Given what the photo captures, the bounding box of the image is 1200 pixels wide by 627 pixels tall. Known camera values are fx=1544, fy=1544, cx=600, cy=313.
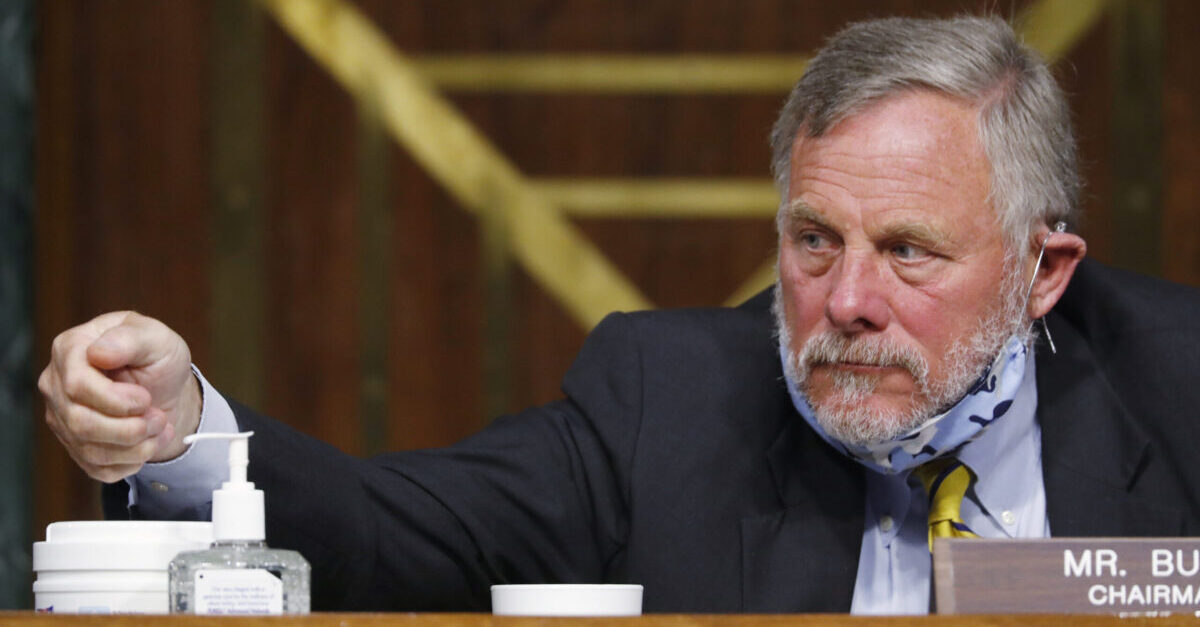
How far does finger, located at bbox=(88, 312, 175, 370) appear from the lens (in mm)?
1027

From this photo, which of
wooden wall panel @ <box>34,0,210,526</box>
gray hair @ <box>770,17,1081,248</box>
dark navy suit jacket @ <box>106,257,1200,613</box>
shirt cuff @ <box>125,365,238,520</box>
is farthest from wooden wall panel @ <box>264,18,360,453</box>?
shirt cuff @ <box>125,365,238,520</box>

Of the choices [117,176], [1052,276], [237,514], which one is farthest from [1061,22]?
[237,514]

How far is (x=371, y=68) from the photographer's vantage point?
10.3 feet

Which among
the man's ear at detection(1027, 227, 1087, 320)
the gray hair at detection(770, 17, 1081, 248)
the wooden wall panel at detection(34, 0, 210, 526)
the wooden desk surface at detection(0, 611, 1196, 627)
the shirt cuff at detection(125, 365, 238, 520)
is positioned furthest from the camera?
the wooden wall panel at detection(34, 0, 210, 526)

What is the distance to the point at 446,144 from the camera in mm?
3127

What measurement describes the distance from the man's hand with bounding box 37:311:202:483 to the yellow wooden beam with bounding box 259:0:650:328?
2026 millimetres

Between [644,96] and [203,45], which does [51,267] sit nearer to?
[203,45]

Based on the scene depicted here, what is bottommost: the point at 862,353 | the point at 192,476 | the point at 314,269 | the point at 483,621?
the point at 483,621

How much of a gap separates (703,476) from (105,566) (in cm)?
80

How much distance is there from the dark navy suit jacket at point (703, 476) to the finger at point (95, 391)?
0.44 meters

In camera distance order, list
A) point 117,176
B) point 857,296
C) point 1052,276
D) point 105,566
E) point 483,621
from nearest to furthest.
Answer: point 483,621 → point 105,566 → point 857,296 → point 1052,276 → point 117,176

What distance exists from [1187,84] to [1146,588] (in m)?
2.35

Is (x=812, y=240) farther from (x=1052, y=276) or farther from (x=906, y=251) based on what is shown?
(x=1052, y=276)

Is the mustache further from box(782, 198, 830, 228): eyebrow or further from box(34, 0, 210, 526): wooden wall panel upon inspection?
box(34, 0, 210, 526): wooden wall panel
